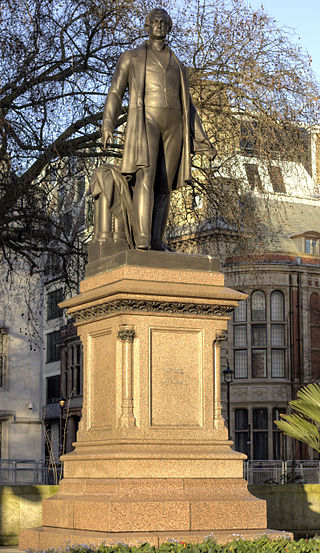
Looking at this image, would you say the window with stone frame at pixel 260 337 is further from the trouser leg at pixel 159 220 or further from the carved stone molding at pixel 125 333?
the carved stone molding at pixel 125 333

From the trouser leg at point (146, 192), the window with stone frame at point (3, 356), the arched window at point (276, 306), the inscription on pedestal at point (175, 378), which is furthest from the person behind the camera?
the arched window at point (276, 306)

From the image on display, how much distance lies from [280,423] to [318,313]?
112ft

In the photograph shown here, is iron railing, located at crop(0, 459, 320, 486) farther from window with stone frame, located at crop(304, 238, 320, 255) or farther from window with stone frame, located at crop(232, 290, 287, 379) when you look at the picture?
window with stone frame, located at crop(304, 238, 320, 255)

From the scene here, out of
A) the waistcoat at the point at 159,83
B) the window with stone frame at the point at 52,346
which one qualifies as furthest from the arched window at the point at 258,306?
the waistcoat at the point at 159,83

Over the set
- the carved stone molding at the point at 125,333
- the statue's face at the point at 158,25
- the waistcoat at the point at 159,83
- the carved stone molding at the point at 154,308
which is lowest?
the carved stone molding at the point at 125,333

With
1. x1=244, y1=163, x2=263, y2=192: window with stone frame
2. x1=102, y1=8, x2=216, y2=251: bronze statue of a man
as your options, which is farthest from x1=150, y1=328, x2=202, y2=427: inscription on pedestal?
x1=244, y1=163, x2=263, y2=192: window with stone frame

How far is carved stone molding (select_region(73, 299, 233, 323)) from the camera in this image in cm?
1135

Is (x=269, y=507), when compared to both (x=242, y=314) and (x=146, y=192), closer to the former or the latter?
(x=146, y=192)

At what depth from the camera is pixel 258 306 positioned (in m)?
50.1

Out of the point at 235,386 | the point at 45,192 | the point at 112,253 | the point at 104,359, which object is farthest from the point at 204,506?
the point at 235,386

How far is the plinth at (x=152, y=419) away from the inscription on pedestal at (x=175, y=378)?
1cm

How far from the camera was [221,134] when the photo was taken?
73.0 ft

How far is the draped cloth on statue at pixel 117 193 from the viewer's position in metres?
12.4

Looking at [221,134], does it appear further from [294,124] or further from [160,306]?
[160,306]
